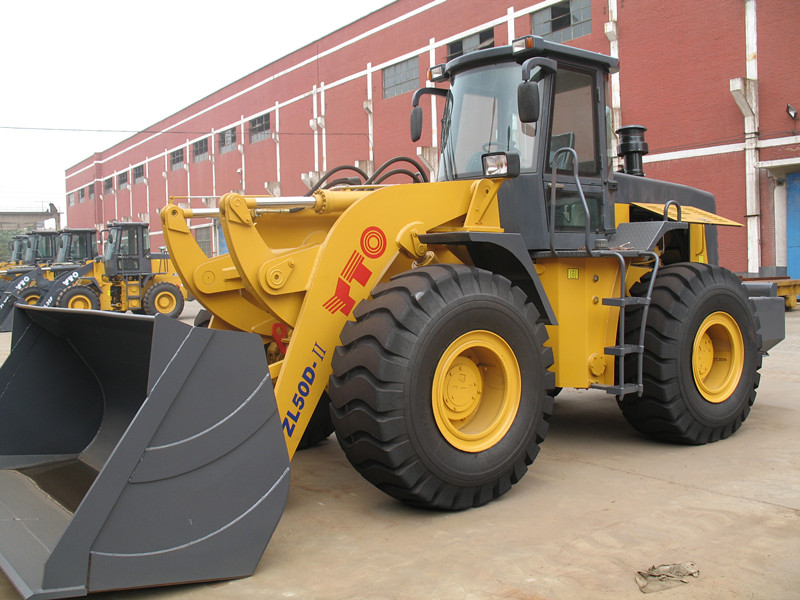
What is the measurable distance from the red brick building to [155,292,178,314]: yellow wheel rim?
8829mm

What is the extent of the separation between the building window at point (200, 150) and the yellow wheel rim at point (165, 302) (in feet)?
79.7

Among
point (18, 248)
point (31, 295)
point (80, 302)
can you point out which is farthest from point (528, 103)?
point (18, 248)

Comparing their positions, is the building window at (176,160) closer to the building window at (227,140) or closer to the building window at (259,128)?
the building window at (227,140)

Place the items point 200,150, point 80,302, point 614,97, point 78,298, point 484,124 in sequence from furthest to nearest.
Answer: point 200,150
point 614,97
point 80,302
point 78,298
point 484,124

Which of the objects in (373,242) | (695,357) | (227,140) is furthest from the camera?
(227,140)

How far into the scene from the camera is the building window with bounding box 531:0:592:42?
2294cm

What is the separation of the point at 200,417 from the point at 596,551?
1.96 meters

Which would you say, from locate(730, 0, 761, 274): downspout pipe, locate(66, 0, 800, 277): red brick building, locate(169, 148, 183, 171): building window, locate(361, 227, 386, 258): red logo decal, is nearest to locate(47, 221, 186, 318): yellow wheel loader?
locate(66, 0, 800, 277): red brick building

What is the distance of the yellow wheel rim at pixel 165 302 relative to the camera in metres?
21.8

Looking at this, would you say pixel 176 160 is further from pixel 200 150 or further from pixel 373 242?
pixel 373 242

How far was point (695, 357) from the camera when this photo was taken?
5715mm

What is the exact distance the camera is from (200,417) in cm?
336

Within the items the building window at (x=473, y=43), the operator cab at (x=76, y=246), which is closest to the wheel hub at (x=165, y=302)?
the operator cab at (x=76, y=246)

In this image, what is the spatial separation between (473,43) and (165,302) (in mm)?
13474
